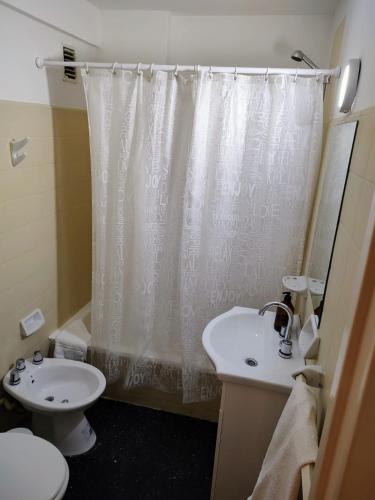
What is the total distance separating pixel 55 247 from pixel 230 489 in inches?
65.3

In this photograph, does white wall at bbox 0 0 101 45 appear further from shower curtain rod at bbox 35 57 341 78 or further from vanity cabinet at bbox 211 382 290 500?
vanity cabinet at bbox 211 382 290 500

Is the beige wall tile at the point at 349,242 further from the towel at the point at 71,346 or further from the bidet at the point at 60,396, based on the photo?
the towel at the point at 71,346

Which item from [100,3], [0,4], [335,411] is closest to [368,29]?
[335,411]

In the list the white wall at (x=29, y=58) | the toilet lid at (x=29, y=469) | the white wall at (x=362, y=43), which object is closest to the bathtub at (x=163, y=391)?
the toilet lid at (x=29, y=469)

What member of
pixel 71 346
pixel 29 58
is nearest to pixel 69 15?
pixel 29 58

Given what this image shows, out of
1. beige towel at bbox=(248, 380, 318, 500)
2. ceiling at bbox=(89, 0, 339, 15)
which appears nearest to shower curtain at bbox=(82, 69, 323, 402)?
ceiling at bbox=(89, 0, 339, 15)

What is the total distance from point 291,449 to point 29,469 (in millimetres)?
1081

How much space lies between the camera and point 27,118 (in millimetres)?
1819

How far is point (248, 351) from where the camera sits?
5.52 feet

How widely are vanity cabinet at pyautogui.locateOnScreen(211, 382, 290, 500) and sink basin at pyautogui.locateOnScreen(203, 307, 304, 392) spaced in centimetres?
5

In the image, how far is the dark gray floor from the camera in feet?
5.77

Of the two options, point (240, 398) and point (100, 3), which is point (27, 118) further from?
point (240, 398)

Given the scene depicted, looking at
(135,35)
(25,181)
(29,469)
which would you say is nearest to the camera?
(29,469)

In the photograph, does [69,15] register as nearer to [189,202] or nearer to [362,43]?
[189,202]
